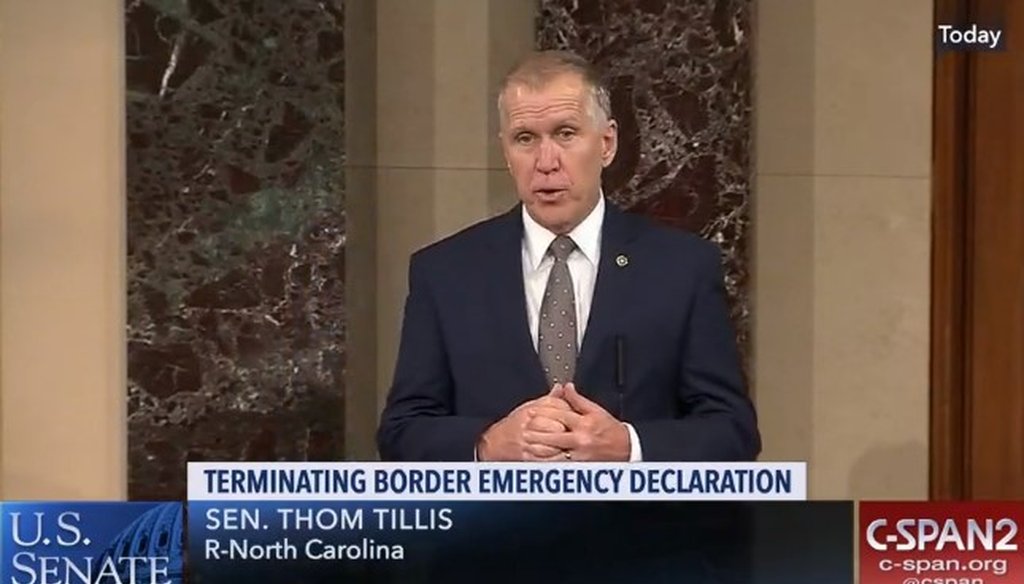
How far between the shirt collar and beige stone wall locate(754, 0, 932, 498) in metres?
0.84

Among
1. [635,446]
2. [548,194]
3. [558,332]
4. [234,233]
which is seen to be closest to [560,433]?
[635,446]

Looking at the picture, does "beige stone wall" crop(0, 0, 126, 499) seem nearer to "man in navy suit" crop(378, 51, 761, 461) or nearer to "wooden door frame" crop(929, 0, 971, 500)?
"man in navy suit" crop(378, 51, 761, 461)

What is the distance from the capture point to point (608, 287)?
1556mm

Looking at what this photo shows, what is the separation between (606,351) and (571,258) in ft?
0.39

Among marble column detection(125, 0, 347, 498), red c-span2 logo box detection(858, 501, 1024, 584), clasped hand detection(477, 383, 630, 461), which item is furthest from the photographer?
marble column detection(125, 0, 347, 498)

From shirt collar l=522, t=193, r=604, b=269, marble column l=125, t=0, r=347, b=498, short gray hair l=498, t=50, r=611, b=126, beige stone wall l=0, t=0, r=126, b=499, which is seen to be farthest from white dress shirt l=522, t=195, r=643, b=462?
beige stone wall l=0, t=0, r=126, b=499

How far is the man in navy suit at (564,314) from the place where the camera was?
4.95 feet

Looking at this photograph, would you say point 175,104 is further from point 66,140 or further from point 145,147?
point 66,140

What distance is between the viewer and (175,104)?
2.21 meters

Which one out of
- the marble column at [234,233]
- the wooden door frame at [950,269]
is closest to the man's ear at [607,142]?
the marble column at [234,233]

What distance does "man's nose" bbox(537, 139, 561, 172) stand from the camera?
4.96 feet

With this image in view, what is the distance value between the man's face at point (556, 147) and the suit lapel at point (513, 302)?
0.15 ft

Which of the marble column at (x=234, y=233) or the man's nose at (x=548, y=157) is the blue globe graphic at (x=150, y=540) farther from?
the marble column at (x=234, y=233)

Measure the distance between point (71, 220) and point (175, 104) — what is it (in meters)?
0.29
